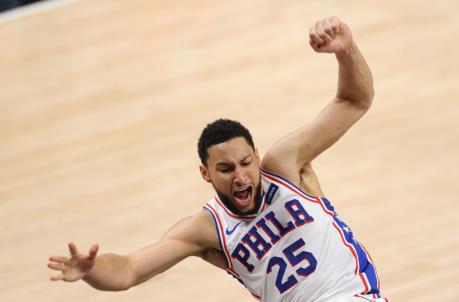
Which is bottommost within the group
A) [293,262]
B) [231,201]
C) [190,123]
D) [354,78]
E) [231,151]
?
[293,262]

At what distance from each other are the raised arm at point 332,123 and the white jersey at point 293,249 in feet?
0.20

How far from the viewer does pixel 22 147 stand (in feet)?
23.8

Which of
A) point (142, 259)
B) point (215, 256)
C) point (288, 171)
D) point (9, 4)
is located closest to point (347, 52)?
point (288, 171)

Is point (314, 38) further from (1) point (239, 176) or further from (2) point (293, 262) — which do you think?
(2) point (293, 262)

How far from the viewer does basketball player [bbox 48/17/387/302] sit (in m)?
3.70

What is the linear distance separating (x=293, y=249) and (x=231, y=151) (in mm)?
417

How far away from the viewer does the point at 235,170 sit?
3.66 meters

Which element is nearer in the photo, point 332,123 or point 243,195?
point 243,195

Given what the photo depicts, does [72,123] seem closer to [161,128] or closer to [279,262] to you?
[161,128]

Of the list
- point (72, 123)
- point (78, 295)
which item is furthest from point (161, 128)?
point (78, 295)

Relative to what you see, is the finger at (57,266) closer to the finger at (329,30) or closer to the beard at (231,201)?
the beard at (231,201)

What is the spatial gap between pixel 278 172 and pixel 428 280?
174cm

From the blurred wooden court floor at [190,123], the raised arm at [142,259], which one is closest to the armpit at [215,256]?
the raised arm at [142,259]

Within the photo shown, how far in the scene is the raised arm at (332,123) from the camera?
3814 millimetres
